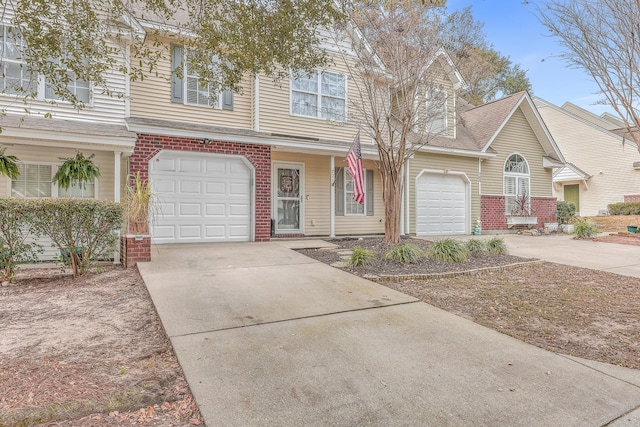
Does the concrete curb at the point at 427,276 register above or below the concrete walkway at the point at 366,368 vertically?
above

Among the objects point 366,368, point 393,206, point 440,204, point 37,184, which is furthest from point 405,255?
point 37,184

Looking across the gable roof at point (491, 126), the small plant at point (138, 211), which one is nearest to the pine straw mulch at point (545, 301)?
the small plant at point (138, 211)

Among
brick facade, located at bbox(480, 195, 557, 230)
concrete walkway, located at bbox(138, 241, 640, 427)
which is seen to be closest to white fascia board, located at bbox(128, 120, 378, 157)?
concrete walkway, located at bbox(138, 241, 640, 427)

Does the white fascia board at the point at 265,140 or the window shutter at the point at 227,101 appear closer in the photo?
the white fascia board at the point at 265,140

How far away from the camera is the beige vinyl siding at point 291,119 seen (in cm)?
1017

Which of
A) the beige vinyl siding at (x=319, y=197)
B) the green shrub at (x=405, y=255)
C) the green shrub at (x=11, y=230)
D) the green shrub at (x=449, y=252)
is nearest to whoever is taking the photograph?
the green shrub at (x=11, y=230)

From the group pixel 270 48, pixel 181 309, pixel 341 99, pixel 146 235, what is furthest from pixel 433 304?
pixel 341 99

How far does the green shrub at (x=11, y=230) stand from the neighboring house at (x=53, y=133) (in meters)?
2.23

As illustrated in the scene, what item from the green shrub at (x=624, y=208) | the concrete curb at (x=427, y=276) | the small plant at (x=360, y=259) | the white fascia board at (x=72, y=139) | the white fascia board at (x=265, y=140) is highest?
the white fascia board at (x=265, y=140)

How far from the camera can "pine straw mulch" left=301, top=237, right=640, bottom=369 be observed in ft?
11.2

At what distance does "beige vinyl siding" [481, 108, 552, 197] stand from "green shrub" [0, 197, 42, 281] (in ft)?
44.0

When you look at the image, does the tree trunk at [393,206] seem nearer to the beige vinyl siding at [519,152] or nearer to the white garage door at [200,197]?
the white garage door at [200,197]

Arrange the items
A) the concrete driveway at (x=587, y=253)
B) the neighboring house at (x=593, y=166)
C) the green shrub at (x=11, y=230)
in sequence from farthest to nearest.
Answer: the neighboring house at (x=593, y=166)
the concrete driveway at (x=587, y=253)
the green shrub at (x=11, y=230)

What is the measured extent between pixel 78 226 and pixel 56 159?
141 inches
